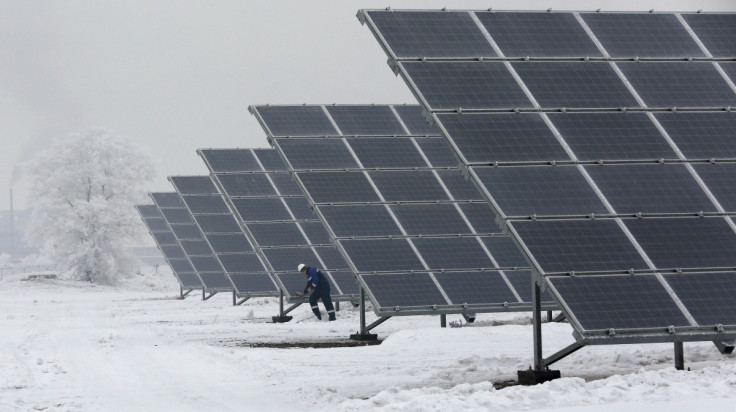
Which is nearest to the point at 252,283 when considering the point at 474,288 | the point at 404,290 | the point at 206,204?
the point at 206,204

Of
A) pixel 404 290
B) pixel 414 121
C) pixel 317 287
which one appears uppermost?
pixel 414 121

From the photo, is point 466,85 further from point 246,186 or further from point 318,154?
point 246,186

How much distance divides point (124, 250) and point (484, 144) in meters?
79.2

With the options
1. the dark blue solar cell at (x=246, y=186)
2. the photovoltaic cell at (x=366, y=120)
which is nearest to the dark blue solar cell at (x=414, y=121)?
the photovoltaic cell at (x=366, y=120)

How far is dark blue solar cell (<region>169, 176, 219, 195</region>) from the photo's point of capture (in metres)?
49.4

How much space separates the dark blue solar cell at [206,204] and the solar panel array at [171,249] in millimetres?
11935

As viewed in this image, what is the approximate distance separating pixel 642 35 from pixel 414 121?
34.7ft

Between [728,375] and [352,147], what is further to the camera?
[352,147]

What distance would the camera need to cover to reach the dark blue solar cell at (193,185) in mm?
49438

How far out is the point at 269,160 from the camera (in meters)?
38.0

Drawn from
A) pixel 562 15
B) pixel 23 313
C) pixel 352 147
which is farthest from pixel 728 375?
pixel 23 313

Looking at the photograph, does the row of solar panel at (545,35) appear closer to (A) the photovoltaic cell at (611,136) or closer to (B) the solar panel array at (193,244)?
(A) the photovoltaic cell at (611,136)

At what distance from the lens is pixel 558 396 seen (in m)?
12.1

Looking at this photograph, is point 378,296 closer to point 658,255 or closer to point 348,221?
point 348,221
